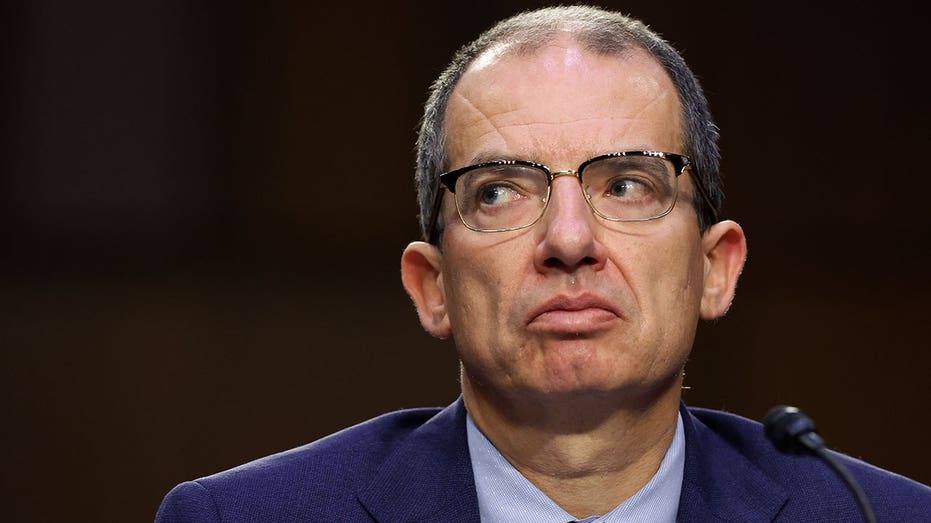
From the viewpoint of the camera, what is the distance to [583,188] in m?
1.88

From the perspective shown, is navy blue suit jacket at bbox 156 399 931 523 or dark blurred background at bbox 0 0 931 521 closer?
navy blue suit jacket at bbox 156 399 931 523

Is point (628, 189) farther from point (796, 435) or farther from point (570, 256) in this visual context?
point (796, 435)

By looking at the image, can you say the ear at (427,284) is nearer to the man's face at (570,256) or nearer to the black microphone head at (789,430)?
the man's face at (570,256)

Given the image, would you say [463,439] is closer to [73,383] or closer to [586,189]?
[586,189]

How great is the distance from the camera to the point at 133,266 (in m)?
3.41

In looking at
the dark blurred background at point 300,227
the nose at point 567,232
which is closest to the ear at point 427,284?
the nose at point 567,232

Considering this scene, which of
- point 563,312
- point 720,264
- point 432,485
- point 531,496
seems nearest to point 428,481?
point 432,485

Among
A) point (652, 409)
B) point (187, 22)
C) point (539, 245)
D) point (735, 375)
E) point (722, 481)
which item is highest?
point (187, 22)

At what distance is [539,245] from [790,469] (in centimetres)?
71

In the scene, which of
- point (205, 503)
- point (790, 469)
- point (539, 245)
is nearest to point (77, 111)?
point (205, 503)

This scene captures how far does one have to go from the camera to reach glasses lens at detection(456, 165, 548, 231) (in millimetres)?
1906

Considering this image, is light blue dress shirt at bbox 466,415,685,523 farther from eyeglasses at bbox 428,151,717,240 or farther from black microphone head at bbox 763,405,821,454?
black microphone head at bbox 763,405,821,454

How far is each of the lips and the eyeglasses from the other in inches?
5.5

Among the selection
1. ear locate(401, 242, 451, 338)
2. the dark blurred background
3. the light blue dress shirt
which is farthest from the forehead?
the dark blurred background
